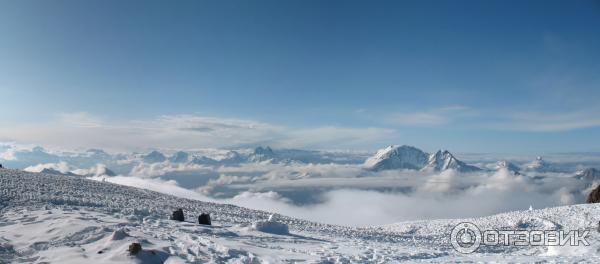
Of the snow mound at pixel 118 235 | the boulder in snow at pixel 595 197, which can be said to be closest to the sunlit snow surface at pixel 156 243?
the snow mound at pixel 118 235

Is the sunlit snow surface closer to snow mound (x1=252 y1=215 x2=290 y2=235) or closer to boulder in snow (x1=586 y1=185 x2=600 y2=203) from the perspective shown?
snow mound (x1=252 y1=215 x2=290 y2=235)

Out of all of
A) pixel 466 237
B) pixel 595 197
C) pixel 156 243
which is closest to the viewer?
pixel 156 243

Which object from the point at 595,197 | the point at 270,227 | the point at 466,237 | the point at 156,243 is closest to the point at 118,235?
the point at 156,243

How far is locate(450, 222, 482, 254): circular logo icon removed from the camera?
87.0 ft

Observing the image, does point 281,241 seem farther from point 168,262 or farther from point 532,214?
point 532,214

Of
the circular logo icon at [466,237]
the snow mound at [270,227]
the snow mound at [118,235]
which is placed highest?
the snow mound at [118,235]

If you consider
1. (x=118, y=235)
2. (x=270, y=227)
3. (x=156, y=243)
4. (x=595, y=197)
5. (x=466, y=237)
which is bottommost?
(x=466, y=237)

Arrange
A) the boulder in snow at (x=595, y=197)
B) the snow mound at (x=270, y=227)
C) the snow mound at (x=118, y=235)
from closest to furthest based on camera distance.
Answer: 1. the snow mound at (x=118, y=235)
2. the snow mound at (x=270, y=227)
3. the boulder in snow at (x=595, y=197)

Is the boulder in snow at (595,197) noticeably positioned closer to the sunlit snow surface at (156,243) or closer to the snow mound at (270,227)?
the sunlit snow surface at (156,243)

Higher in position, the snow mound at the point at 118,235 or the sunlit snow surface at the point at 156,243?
the snow mound at the point at 118,235

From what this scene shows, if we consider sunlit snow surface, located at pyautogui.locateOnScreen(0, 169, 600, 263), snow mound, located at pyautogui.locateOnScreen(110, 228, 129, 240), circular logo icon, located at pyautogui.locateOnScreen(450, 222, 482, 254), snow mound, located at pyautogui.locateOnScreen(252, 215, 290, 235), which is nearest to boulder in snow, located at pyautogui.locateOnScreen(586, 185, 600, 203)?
sunlit snow surface, located at pyautogui.locateOnScreen(0, 169, 600, 263)

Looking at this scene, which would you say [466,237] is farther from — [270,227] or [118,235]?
[118,235]

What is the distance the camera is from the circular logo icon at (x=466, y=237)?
87.0 ft

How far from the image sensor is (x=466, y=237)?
30.6m
